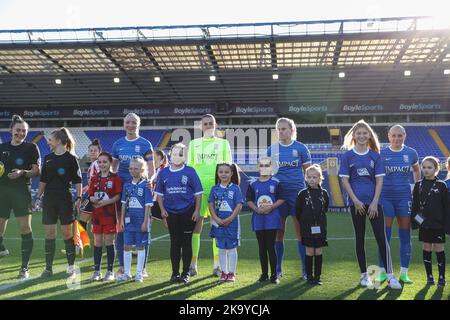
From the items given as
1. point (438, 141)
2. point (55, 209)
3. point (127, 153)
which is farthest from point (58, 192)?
point (438, 141)

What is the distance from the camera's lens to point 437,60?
2223 centimetres

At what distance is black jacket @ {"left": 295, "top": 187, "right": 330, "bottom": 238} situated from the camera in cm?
469

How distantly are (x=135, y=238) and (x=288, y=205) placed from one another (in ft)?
6.23

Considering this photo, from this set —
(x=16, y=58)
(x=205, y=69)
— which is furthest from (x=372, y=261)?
(x=16, y=58)

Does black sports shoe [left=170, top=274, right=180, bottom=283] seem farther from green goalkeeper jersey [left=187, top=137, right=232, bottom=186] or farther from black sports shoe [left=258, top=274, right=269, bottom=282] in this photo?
green goalkeeper jersey [left=187, top=137, right=232, bottom=186]

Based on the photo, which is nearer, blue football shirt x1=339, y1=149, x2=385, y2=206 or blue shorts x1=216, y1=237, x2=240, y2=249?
blue football shirt x1=339, y1=149, x2=385, y2=206

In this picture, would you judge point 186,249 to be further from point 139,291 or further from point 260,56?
point 260,56

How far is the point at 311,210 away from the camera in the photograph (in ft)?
15.5

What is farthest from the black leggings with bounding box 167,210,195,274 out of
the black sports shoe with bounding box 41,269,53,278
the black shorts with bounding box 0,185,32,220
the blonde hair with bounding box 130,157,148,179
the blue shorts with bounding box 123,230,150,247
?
the black shorts with bounding box 0,185,32,220

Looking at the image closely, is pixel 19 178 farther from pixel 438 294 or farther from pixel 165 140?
pixel 165 140

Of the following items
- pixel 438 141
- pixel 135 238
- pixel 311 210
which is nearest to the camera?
pixel 311 210

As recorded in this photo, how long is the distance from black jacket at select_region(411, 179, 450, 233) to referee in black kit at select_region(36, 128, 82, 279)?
419 cm

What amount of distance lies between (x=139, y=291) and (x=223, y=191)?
60.3 inches

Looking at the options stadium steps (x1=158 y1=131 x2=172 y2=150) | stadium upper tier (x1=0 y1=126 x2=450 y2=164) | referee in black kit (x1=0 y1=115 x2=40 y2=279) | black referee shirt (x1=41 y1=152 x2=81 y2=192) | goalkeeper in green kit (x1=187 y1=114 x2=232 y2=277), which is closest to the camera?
black referee shirt (x1=41 y1=152 x2=81 y2=192)
